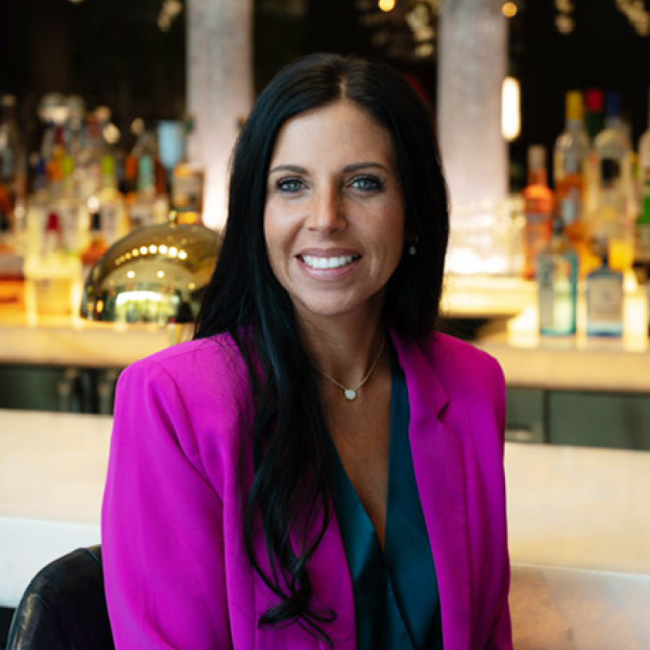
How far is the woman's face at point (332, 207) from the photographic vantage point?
42.1 inches

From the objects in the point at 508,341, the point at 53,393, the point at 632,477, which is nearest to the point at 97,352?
the point at 53,393

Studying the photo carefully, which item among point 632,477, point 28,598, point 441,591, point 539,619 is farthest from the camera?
point 632,477

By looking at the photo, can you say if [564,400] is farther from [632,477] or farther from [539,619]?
[539,619]

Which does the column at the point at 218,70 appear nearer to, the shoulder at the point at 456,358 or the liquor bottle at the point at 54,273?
the liquor bottle at the point at 54,273

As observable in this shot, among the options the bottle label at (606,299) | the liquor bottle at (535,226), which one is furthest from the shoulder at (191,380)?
the liquor bottle at (535,226)

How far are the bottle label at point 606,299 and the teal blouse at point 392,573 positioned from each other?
1237 mm

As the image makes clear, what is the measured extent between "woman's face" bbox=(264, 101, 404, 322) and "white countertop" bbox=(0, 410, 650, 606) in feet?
1.19

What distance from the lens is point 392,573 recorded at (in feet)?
3.62

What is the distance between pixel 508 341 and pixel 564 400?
0.51 ft

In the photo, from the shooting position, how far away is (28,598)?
985 mm

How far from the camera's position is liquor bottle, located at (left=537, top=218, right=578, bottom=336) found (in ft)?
7.61

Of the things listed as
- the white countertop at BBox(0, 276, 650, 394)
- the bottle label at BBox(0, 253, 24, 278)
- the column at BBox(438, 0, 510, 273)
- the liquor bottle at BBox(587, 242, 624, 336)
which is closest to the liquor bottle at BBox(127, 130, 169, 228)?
the bottle label at BBox(0, 253, 24, 278)

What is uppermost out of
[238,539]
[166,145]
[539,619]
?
[166,145]

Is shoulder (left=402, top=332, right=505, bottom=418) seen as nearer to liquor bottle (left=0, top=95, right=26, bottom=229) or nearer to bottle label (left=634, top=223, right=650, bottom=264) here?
bottle label (left=634, top=223, right=650, bottom=264)
